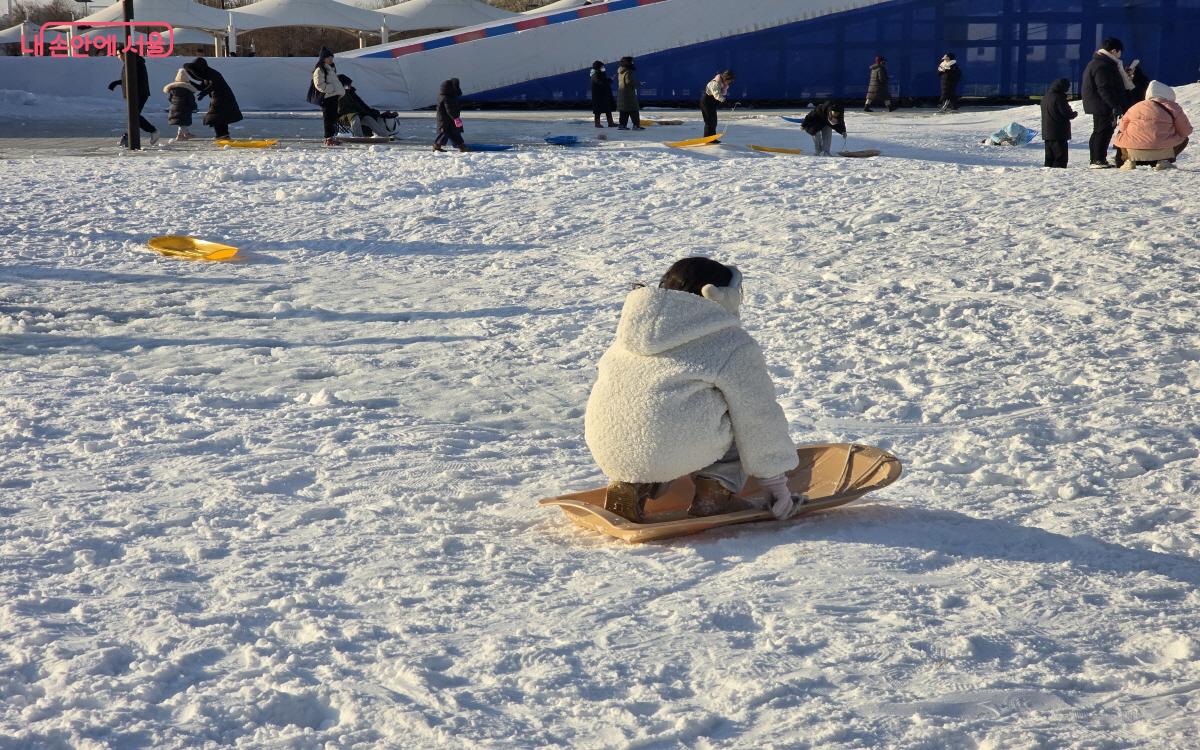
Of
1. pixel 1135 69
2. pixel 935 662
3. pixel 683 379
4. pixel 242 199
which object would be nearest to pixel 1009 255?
pixel 683 379

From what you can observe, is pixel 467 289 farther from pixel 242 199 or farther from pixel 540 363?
pixel 242 199

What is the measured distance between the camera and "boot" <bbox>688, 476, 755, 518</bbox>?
370cm

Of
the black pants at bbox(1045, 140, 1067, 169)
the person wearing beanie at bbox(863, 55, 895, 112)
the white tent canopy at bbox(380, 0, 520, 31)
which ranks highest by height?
the white tent canopy at bbox(380, 0, 520, 31)

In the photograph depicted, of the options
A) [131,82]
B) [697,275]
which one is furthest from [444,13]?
[697,275]

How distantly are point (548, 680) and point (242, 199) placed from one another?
344 inches

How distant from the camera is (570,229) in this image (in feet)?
30.5

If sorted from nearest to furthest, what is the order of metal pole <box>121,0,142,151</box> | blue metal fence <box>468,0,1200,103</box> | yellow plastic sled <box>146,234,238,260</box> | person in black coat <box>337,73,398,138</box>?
yellow plastic sled <box>146,234,238,260</box>, metal pole <box>121,0,142,151</box>, person in black coat <box>337,73,398,138</box>, blue metal fence <box>468,0,1200,103</box>

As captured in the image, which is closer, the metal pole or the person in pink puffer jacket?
the person in pink puffer jacket

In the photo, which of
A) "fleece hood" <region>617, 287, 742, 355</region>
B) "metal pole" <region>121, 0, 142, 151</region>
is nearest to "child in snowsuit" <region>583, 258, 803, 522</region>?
"fleece hood" <region>617, 287, 742, 355</region>

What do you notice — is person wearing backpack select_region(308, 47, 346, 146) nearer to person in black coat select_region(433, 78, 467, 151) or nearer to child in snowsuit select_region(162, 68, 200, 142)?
child in snowsuit select_region(162, 68, 200, 142)

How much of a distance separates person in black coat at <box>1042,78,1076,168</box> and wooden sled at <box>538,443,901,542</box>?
8.92 metres

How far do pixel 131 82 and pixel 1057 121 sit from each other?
9712 mm

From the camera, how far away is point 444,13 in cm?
3591

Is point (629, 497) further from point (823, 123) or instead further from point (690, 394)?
point (823, 123)
